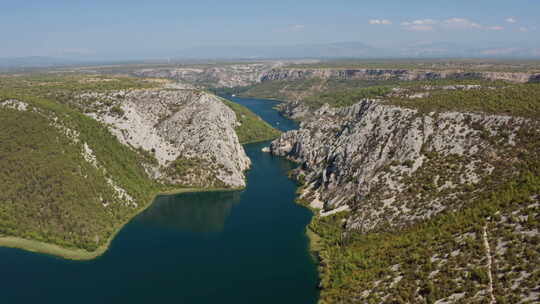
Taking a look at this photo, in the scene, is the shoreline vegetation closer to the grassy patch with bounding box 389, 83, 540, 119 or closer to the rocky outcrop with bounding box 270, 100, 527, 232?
the rocky outcrop with bounding box 270, 100, 527, 232

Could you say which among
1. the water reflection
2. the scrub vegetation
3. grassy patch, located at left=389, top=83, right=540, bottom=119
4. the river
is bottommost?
the river

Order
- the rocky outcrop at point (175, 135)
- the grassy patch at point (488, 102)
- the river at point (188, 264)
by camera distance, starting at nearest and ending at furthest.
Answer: the river at point (188, 264), the grassy patch at point (488, 102), the rocky outcrop at point (175, 135)

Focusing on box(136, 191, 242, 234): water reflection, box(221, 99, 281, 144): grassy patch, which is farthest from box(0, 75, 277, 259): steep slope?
box(221, 99, 281, 144): grassy patch

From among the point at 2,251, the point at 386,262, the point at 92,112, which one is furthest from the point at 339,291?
the point at 92,112

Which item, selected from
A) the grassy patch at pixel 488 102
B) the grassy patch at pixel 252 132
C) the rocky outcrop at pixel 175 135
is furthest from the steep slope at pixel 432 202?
the grassy patch at pixel 252 132

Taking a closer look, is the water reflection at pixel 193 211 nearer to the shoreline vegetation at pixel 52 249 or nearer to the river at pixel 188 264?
the river at pixel 188 264

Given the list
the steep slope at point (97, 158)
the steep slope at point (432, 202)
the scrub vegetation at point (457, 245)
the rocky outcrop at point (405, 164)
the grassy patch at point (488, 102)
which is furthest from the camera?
the grassy patch at point (488, 102)

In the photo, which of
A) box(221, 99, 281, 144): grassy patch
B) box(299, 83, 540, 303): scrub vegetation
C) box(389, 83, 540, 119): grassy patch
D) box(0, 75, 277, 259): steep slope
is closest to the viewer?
box(299, 83, 540, 303): scrub vegetation
